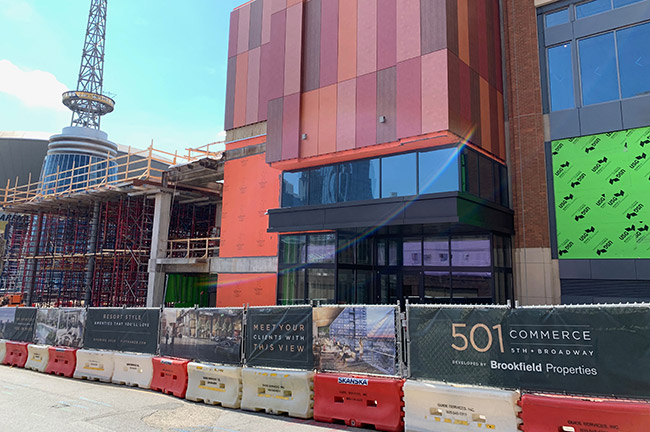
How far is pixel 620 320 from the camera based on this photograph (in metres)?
6.29

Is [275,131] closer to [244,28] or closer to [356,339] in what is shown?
[244,28]

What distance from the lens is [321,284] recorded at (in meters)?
16.6

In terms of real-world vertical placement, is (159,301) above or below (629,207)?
below

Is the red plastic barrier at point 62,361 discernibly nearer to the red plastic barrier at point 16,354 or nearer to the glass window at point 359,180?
the red plastic barrier at point 16,354

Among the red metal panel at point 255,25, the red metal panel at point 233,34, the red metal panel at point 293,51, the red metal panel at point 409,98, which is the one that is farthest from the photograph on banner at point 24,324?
the red metal panel at point 255,25

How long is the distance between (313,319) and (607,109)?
13.4m

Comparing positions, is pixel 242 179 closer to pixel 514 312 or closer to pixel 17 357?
pixel 17 357

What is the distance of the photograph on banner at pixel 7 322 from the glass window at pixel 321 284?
1081 cm

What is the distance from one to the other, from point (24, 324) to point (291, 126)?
12.0 meters

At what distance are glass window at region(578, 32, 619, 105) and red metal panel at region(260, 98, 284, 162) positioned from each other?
11.6m

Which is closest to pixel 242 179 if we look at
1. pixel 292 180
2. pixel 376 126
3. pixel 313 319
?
pixel 292 180

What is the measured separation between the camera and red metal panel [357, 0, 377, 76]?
15.5 meters

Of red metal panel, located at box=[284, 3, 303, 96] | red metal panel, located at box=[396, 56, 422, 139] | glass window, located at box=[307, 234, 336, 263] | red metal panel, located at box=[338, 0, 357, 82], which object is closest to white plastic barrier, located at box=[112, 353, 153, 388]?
glass window, located at box=[307, 234, 336, 263]

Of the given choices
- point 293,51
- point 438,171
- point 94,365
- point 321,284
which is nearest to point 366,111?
point 438,171
